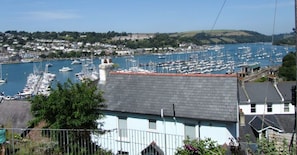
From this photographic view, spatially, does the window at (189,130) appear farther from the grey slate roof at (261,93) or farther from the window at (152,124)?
the grey slate roof at (261,93)

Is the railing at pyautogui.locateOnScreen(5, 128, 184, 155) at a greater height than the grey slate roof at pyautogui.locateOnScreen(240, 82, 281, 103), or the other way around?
the railing at pyautogui.locateOnScreen(5, 128, 184, 155)

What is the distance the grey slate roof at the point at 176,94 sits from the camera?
1554 centimetres

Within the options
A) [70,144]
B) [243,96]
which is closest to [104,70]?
[70,144]

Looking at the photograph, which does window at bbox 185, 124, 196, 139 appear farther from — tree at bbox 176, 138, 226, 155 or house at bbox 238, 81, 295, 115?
house at bbox 238, 81, 295, 115

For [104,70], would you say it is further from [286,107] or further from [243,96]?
[286,107]

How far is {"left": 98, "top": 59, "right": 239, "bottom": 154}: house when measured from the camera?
15.3m

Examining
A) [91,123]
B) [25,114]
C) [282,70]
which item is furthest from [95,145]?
[282,70]

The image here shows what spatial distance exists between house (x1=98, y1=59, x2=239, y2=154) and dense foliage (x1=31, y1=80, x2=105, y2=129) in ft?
8.62

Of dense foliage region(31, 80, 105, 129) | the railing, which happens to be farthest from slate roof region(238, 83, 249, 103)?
the railing

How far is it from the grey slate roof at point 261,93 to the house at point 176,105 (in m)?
20.7

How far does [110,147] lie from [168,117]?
6240 mm

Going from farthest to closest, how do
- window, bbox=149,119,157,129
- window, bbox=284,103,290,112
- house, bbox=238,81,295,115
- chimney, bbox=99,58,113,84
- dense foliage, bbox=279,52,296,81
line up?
A: dense foliage, bbox=279,52,296,81 < window, bbox=284,103,290,112 < house, bbox=238,81,295,115 < chimney, bbox=99,58,113,84 < window, bbox=149,119,157,129

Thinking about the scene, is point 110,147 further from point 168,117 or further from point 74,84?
point 168,117

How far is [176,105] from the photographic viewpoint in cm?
1648
